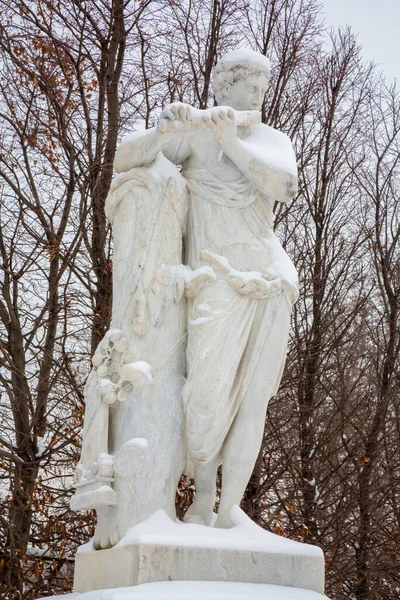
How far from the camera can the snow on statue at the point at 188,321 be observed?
4.10 m

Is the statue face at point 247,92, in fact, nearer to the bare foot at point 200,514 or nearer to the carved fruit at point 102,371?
the carved fruit at point 102,371

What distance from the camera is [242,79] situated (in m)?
4.67

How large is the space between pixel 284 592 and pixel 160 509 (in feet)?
2.04

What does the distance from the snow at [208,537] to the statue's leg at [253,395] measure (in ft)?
0.49

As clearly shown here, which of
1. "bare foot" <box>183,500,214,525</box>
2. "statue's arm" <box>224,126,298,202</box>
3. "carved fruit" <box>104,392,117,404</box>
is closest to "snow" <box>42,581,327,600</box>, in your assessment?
"bare foot" <box>183,500,214,525</box>

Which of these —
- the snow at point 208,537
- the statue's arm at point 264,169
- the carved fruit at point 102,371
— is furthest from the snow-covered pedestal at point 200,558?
Result: the statue's arm at point 264,169

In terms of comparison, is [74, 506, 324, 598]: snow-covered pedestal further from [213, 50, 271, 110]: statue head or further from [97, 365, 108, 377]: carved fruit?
[213, 50, 271, 110]: statue head

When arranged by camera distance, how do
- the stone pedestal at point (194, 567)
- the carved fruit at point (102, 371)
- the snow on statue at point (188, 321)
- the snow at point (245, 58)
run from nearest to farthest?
the stone pedestal at point (194, 567), the snow on statue at point (188, 321), the carved fruit at point (102, 371), the snow at point (245, 58)

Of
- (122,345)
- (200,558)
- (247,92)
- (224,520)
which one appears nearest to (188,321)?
(122,345)

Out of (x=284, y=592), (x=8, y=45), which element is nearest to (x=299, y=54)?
(x=8, y=45)

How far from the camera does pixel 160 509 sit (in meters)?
4.01

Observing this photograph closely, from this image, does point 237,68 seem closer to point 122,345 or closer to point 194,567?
point 122,345

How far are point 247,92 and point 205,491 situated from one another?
1.93 meters

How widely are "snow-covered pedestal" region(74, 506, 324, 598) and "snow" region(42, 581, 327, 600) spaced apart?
0.25ft
